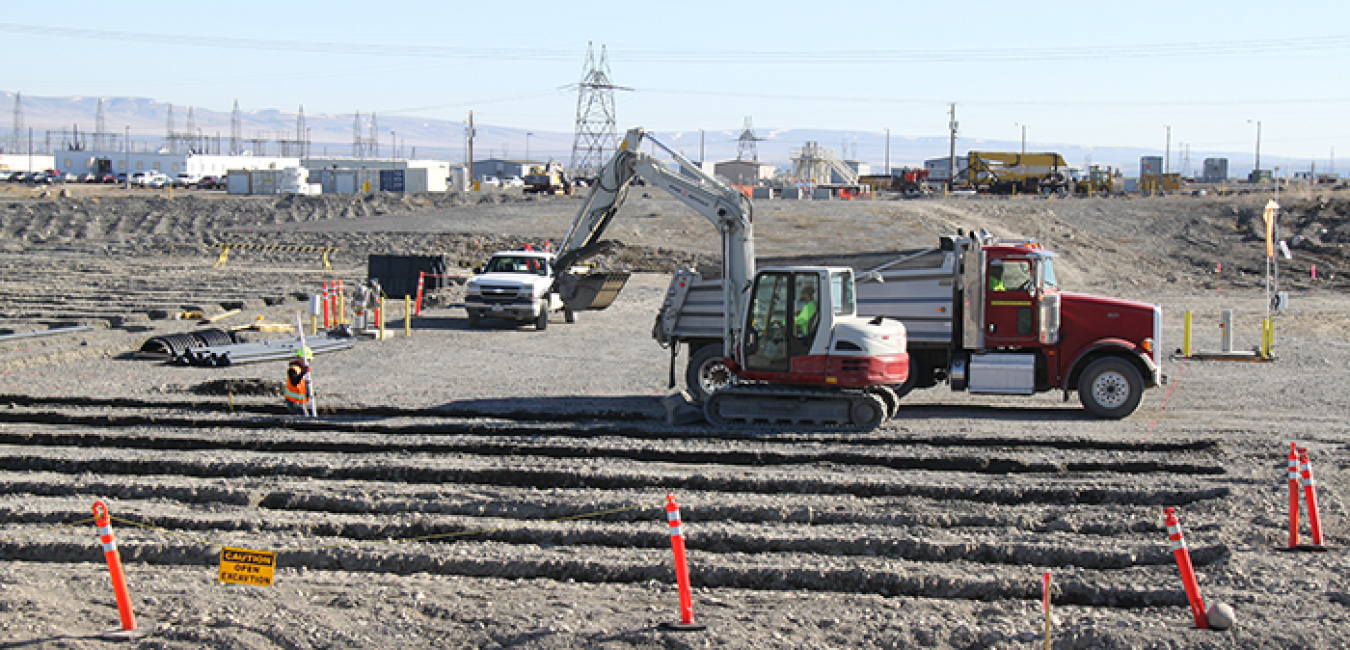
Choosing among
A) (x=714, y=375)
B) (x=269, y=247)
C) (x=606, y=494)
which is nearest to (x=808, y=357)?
(x=714, y=375)

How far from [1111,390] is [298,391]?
10833 mm

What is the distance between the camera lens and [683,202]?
699 inches

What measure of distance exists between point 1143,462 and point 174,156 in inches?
5392

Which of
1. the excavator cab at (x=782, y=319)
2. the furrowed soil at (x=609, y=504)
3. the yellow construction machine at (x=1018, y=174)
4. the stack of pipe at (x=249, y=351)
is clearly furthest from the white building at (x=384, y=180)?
the excavator cab at (x=782, y=319)

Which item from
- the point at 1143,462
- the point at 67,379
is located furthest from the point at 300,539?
the point at 67,379

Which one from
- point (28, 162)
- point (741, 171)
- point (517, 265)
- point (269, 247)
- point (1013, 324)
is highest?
point (28, 162)

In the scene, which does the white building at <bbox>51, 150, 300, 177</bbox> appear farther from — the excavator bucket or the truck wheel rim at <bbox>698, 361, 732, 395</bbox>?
the truck wheel rim at <bbox>698, 361, 732, 395</bbox>

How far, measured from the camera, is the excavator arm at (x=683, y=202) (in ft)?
53.0

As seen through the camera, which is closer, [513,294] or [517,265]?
[513,294]

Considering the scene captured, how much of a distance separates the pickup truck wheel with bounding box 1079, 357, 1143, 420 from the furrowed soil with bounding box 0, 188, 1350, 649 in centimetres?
37

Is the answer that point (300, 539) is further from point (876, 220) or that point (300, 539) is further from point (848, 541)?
point (876, 220)

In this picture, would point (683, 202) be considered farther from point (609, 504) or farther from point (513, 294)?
point (513, 294)

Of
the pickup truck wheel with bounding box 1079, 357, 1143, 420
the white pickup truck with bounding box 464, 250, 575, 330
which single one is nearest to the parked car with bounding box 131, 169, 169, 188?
the white pickup truck with bounding box 464, 250, 575, 330

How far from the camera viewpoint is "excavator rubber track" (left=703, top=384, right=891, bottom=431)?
46.9 ft
